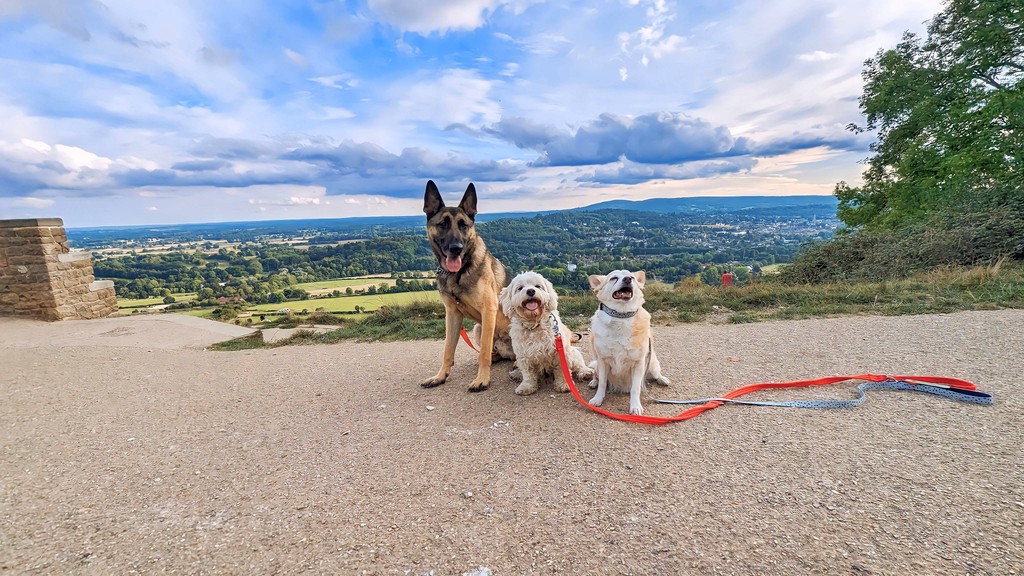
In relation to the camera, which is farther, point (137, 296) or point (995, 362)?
point (137, 296)

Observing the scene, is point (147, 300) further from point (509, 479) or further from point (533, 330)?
point (509, 479)

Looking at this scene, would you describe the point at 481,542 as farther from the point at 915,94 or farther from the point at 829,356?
the point at 915,94

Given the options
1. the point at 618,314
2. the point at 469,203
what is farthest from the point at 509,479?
the point at 469,203

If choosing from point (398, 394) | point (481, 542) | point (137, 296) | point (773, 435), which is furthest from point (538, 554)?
point (137, 296)

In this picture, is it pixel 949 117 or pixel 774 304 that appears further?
pixel 949 117

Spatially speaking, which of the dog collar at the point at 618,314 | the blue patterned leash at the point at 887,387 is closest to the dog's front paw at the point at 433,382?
the dog collar at the point at 618,314

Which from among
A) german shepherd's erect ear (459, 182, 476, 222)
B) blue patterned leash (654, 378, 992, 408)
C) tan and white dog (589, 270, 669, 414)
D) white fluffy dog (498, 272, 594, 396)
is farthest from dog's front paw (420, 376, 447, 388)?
blue patterned leash (654, 378, 992, 408)

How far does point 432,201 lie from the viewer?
495 cm

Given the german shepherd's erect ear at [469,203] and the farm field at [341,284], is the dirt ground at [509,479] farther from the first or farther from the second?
the farm field at [341,284]

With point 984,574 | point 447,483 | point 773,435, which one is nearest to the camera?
point 984,574

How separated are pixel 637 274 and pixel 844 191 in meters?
23.8

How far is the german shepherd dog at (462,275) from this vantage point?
186 inches

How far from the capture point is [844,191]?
20.8 meters

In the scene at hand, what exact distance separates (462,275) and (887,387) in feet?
14.9
